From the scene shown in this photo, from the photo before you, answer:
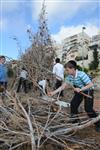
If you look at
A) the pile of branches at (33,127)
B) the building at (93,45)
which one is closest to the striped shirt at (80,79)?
the pile of branches at (33,127)

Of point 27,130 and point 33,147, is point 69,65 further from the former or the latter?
point 33,147

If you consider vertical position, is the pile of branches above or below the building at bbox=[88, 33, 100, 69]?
below

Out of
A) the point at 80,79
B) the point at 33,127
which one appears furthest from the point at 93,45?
the point at 33,127

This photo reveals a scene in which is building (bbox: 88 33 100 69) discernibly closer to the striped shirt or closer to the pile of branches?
the striped shirt

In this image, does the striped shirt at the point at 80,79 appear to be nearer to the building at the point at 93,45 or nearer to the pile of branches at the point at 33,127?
the pile of branches at the point at 33,127

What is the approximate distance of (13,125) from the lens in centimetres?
666

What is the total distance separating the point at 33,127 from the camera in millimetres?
6523

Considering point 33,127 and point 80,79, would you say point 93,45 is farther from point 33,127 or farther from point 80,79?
point 33,127

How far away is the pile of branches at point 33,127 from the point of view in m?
6.20

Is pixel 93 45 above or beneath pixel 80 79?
above

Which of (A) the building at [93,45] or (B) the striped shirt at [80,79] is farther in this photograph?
(A) the building at [93,45]

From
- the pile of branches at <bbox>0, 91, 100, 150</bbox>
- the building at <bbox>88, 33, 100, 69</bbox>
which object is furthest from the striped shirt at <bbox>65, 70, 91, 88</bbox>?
the building at <bbox>88, 33, 100, 69</bbox>

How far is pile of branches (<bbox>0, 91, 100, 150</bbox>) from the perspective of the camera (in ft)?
20.4

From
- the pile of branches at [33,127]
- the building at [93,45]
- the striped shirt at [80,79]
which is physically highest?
the building at [93,45]
